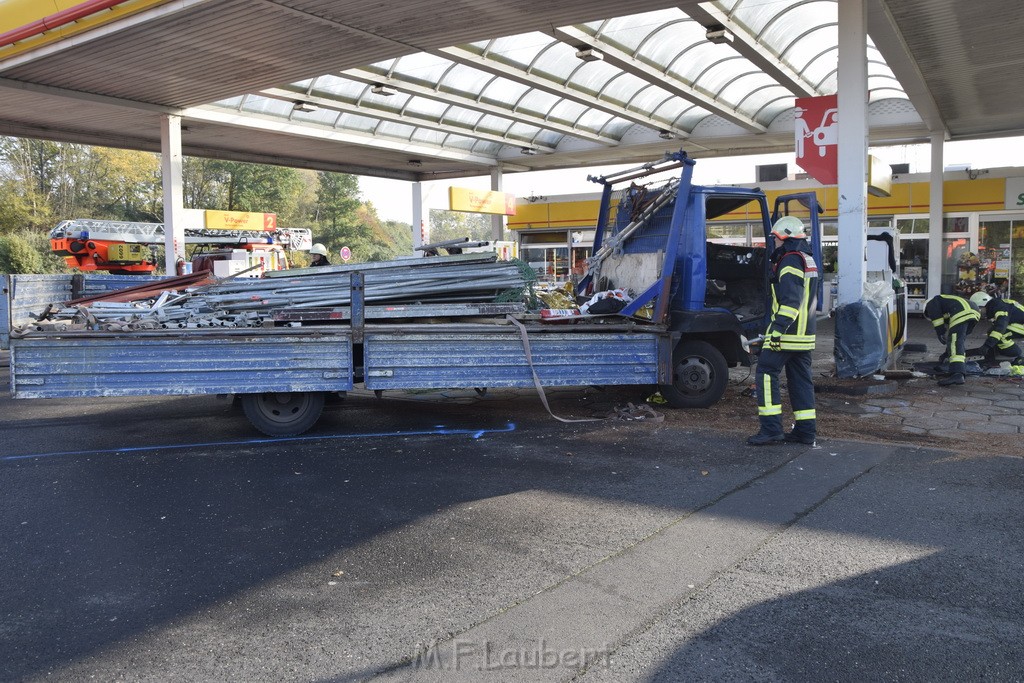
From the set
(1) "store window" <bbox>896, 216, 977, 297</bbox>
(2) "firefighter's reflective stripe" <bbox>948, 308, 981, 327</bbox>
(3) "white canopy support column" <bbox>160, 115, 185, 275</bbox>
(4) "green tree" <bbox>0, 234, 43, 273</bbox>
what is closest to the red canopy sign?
(2) "firefighter's reflective stripe" <bbox>948, 308, 981, 327</bbox>

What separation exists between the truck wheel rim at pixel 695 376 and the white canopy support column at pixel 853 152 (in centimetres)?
295

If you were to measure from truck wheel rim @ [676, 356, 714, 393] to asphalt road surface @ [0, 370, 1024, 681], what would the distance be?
4.01ft

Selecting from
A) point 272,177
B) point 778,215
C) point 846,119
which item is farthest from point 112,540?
point 272,177

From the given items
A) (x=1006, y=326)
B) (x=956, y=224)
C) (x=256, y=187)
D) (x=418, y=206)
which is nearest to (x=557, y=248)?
(x=418, y=206)

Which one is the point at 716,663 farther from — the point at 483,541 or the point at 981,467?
the point at 981,467

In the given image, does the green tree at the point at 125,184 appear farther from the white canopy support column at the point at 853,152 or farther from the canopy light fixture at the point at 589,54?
the white canopy support column at the point at 853,152

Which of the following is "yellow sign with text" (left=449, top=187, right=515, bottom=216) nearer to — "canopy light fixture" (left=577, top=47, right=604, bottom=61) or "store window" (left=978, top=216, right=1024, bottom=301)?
"canopy light fixture" (left=577, top=47, right=604, bottom=61)

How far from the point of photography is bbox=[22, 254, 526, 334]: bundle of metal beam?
23.6ft

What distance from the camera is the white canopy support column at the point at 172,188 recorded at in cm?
1703

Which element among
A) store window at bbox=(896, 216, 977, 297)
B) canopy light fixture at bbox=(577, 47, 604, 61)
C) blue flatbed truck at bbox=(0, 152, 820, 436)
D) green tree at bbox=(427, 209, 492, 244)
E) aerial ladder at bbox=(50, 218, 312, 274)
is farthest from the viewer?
green tree at bbox=(427, 209, 492, 244)

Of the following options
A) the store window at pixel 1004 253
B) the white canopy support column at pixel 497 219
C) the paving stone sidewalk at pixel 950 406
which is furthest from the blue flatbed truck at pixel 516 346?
the white canopy support column at pixel 497 219

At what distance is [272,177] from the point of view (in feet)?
162

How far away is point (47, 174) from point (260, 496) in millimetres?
40879

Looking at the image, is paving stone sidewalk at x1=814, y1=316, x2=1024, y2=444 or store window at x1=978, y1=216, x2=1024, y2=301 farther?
store window at x1=978, y1=216, x2=1024, y2=301
